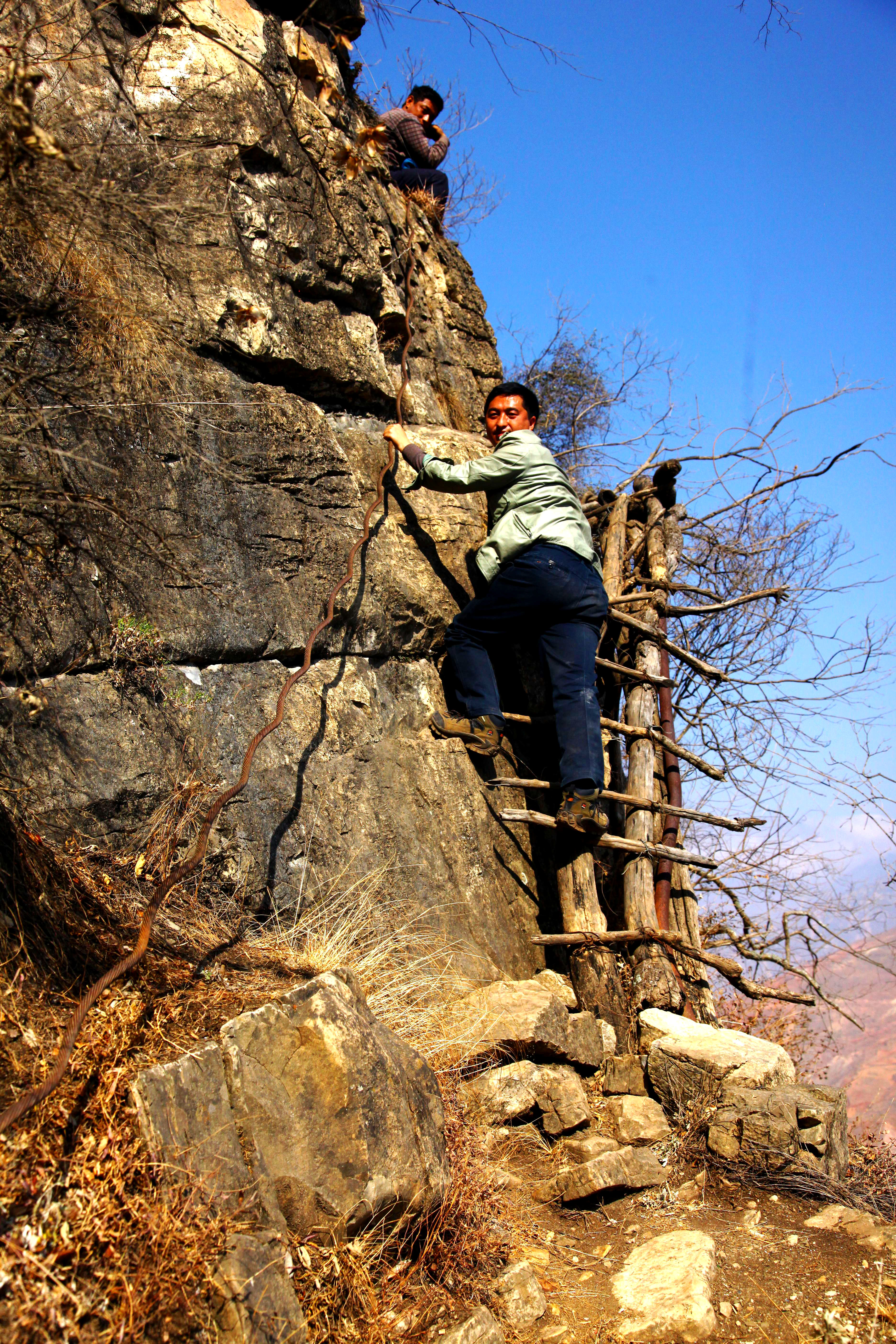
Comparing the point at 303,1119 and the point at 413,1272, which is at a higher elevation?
the point at 303,1119

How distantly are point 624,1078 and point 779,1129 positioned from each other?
75cm

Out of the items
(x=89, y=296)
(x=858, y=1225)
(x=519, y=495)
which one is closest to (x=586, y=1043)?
(x=858, y=1225)

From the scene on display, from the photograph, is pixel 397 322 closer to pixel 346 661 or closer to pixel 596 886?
pixel 346 661

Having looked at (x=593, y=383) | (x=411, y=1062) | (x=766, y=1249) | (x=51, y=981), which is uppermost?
(x=593, y=383)

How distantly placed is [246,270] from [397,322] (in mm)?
1462

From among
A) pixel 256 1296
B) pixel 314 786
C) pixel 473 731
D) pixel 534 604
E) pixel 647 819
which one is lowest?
pixel 256 1296

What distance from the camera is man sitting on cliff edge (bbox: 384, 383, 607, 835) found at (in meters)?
4.90

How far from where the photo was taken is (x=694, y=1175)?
372cm

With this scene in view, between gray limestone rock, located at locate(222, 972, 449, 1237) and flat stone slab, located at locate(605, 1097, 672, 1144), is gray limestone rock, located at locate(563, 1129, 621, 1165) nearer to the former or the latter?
flat stone slab, located at locate(605, 1097, 672, 1144)

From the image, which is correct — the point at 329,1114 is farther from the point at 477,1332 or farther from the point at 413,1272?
the point at 477,1332

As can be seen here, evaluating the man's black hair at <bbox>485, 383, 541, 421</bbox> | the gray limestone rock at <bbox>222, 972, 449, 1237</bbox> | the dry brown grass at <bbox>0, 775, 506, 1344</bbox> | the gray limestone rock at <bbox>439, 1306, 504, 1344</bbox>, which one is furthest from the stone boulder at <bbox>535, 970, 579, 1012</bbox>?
the man's black hair at <bbox>485, 383, 541, 421</bbox>

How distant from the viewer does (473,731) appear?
16.2 feet

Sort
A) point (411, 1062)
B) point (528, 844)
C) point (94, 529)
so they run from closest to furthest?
point (411, 1062) → point (94, 529) → point (528, 844)

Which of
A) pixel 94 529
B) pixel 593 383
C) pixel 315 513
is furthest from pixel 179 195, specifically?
pixel 593 383
